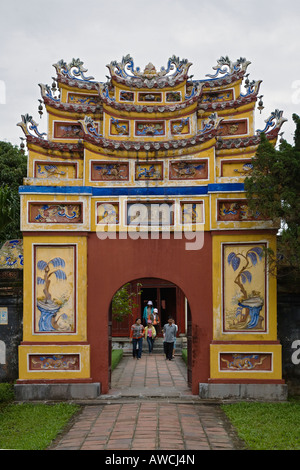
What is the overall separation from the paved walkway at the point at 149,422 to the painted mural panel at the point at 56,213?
3483 millimetres

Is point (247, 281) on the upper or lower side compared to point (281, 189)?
lower

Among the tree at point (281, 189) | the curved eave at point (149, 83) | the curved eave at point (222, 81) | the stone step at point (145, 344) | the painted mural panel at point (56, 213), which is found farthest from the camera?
the stone step at point (145, 344)

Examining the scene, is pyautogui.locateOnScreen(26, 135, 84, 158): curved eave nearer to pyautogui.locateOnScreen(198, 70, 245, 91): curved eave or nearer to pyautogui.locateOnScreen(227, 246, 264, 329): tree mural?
pyautogui.locateOnScreen(198, 70, 245, 91): curved eave

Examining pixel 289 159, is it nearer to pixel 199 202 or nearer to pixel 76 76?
pixel 199 202

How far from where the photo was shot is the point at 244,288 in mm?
10375

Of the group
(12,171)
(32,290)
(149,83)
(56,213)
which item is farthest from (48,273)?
(12,171)

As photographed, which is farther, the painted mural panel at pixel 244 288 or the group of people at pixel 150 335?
the group of people at pixel 150 335

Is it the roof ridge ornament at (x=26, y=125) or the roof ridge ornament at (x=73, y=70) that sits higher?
the roof ridge ornament at (x=73, y=70)

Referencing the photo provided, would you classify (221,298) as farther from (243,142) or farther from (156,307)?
(156,307)

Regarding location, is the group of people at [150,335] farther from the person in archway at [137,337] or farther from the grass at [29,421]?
the grass at [29,421]

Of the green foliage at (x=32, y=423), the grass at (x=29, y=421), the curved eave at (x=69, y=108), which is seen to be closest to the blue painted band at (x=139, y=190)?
the curved eave at (x=69, y=108)

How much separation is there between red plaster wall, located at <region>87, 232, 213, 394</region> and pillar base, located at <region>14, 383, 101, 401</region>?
325mm

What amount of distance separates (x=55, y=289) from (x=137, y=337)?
6.35m

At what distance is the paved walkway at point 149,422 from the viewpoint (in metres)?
7.08
